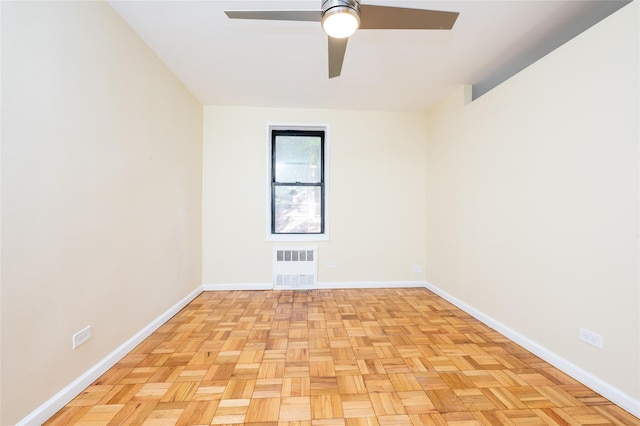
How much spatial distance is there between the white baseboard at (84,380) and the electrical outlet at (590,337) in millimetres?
3052

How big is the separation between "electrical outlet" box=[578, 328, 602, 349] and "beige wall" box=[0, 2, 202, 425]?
3.06m

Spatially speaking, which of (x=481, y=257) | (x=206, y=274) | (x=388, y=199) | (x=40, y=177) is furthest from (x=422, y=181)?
(x=40, y=177)

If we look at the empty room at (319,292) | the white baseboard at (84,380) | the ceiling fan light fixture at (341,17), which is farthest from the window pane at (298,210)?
the ceiling fan light fixture at (341,17)

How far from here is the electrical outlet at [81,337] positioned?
59.7 inches

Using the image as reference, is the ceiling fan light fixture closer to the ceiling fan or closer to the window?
the ceiling fan

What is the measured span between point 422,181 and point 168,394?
3.52 metres

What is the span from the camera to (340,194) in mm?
3656

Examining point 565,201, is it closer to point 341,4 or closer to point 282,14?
point 341,4

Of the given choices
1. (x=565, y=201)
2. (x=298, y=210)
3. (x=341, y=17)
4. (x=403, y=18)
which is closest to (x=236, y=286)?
(x=298, y=210)

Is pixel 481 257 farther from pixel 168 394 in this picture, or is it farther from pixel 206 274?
pixel 206 274

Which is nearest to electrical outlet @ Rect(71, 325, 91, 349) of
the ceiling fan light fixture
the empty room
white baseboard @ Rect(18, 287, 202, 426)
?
the empty room

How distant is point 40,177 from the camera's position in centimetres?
130

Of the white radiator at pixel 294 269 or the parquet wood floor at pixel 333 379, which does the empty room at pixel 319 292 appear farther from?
the white radiator at pixel 294 269

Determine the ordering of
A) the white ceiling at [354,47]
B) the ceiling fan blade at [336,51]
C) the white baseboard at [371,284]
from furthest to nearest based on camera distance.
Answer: the white baseboard at [371,284]
the white ceiling at [354,47]
the ceiling fan blade at [336,51]
